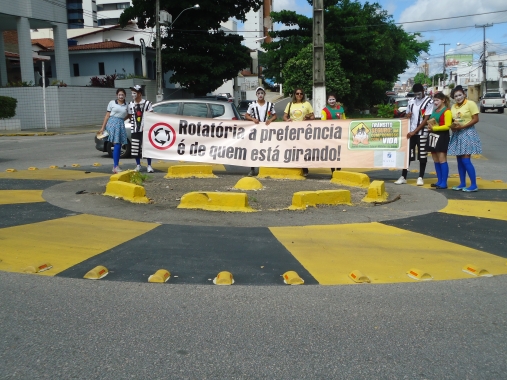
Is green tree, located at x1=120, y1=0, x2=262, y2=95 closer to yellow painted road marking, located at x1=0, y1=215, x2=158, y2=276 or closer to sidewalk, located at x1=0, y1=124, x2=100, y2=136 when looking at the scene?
sidewalk, located at x1=0, y1=124, x2=100, y2=136

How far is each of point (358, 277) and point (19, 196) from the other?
5889mm

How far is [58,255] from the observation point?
19.3 feet

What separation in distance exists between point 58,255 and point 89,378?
271 cm

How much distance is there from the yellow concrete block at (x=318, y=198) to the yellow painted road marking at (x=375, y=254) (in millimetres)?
991

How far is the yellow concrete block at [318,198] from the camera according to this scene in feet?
27.1

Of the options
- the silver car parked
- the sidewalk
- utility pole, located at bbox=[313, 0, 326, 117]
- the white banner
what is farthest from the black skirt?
the sidewalk

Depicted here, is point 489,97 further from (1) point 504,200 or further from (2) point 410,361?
(2) point 410,361

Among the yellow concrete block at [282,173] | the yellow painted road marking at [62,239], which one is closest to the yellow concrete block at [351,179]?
the yellow concrete block at [282,173]

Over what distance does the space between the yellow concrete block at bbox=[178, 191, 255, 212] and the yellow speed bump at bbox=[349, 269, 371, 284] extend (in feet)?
9.45

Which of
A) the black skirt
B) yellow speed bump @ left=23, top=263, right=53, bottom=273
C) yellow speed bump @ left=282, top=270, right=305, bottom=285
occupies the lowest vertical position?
yellow speed bump @ left=282, top=270, right=305, bottom=285

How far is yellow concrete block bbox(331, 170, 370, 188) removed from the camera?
10.2 m

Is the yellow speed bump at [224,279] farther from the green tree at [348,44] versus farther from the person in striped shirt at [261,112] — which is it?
the green tree at [348,44]

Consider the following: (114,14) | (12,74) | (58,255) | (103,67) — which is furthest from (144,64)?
(114,14)

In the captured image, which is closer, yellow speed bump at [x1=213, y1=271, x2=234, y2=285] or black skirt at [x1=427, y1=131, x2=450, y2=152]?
yellow speed bump at [x1=213, y1=271, x2=234, y2=285]
